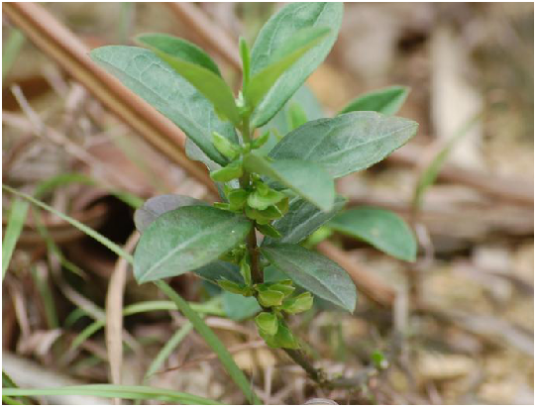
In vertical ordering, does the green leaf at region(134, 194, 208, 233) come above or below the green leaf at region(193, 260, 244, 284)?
above

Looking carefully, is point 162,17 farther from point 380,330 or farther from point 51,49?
point 380,330

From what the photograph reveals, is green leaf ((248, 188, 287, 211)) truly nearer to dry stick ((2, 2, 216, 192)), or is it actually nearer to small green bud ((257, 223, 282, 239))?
small green bud ((257, 223, 282, 239))

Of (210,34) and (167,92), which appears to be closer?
(167,92)

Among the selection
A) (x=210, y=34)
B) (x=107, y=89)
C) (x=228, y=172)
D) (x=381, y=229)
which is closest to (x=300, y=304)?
(x=228, y=172)

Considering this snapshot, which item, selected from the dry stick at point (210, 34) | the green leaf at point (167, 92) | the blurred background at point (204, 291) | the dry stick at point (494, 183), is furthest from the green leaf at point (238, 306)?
the dry stick at point (494, 183)

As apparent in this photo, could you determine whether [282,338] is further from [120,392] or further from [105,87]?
[105,87]

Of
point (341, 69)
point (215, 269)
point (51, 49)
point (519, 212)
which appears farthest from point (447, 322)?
point (341, 69)

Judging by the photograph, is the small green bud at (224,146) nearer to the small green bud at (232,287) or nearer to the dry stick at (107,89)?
the small green bud at (232,287)

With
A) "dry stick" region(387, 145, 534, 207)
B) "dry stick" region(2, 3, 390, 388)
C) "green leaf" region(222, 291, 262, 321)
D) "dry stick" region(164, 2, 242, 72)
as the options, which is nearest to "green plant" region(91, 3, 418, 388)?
"green leaf" region(222, 291, 262, 321)
